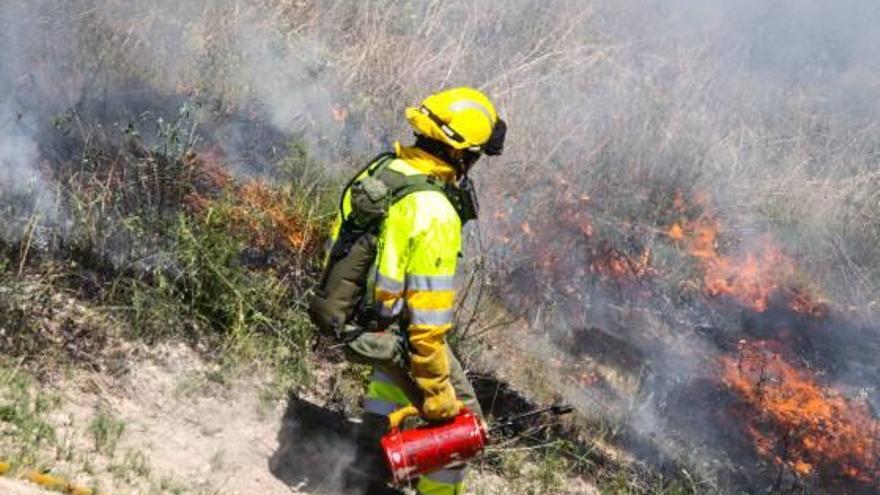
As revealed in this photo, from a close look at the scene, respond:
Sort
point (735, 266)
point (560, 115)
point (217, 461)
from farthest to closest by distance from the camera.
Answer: point (560, 115) → point (735, 266) → point (217, 461)

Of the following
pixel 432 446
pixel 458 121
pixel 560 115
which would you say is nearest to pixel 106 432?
pixel 432 446

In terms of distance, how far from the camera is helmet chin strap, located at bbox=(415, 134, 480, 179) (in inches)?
137

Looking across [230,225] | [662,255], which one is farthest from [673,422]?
[230,225]

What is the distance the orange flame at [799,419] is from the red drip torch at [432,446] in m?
3.14

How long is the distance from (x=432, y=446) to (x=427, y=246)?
2.88 feet

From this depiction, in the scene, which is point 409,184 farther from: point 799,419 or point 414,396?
point 799,419

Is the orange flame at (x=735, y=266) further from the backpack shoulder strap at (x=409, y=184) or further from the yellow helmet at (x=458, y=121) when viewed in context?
the backpack shoulder strap at (x=409, y=184)

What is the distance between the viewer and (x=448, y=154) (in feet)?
11.5

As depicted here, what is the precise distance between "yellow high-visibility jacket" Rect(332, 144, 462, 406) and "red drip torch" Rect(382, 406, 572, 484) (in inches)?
7.9

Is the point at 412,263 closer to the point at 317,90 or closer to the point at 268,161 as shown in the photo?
the point at 268,161

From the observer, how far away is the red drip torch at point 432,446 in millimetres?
3527

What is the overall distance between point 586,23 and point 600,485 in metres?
5.40

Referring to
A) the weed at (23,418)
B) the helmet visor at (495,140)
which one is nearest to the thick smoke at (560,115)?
the weed at (23,418)

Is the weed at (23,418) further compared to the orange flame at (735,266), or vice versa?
the orange flame at (735,266)
